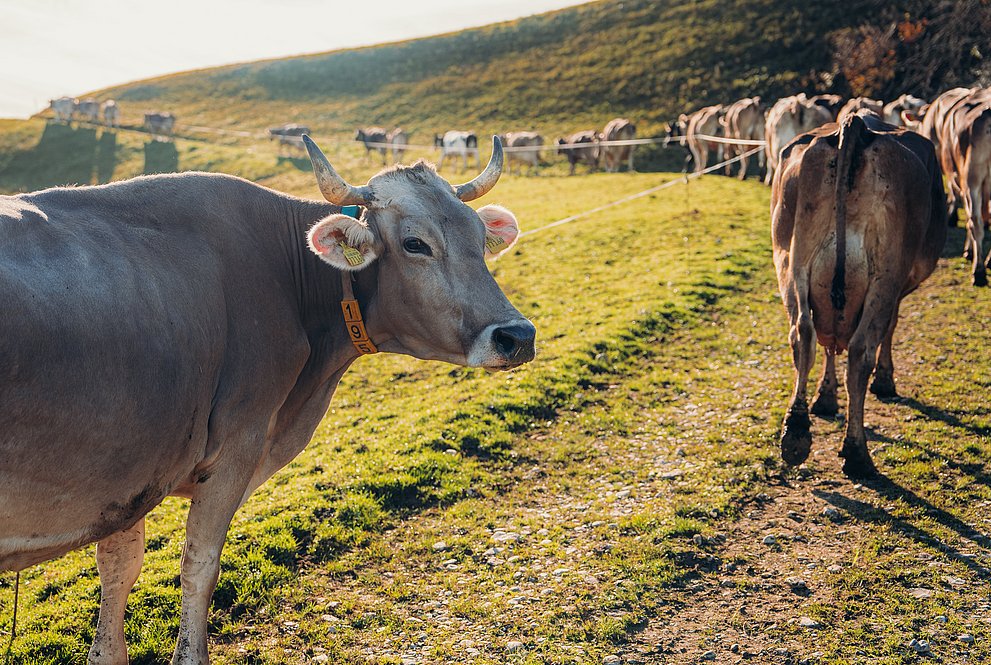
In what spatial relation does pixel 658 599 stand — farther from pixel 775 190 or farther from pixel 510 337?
pixel 775 190

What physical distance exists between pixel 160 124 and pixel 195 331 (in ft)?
187

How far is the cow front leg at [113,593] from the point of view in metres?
4.94

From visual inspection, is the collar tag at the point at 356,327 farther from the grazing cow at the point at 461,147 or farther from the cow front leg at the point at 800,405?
the grazing cow at the point at 461,147

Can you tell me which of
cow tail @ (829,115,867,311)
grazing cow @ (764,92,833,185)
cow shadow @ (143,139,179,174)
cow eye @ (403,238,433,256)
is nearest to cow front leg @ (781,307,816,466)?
cow tail @ (829,115,867,311)

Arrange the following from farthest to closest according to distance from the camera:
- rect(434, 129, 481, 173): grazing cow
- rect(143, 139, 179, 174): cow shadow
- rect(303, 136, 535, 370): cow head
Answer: rect(143, 139, 179, 174): cow shadow, rect(434, 129, 481, 173): grazing cow, rect(303, 136, 535, 370): cow head

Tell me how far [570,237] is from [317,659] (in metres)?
15.6

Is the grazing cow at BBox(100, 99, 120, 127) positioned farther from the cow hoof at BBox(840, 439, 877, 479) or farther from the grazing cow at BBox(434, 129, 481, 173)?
the cow hoof at BBox(840, 439, 877, 479)

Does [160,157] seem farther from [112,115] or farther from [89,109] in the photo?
[89,109]

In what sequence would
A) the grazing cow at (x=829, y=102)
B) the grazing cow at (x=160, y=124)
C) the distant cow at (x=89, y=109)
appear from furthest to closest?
the distant cow at (x=89, y=109)
the grazing cow at (x=160, y=124)
the grazing cow at (x=829, y=102)

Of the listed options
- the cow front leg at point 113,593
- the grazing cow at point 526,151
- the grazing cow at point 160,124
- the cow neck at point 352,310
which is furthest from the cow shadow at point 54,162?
A: the cow neck at point 352,310

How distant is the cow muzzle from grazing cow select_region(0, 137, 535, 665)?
12 millimetres

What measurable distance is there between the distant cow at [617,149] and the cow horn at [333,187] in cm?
3118

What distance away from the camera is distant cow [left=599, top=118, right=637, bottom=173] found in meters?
36.2

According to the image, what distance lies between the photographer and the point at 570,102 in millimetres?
54625
